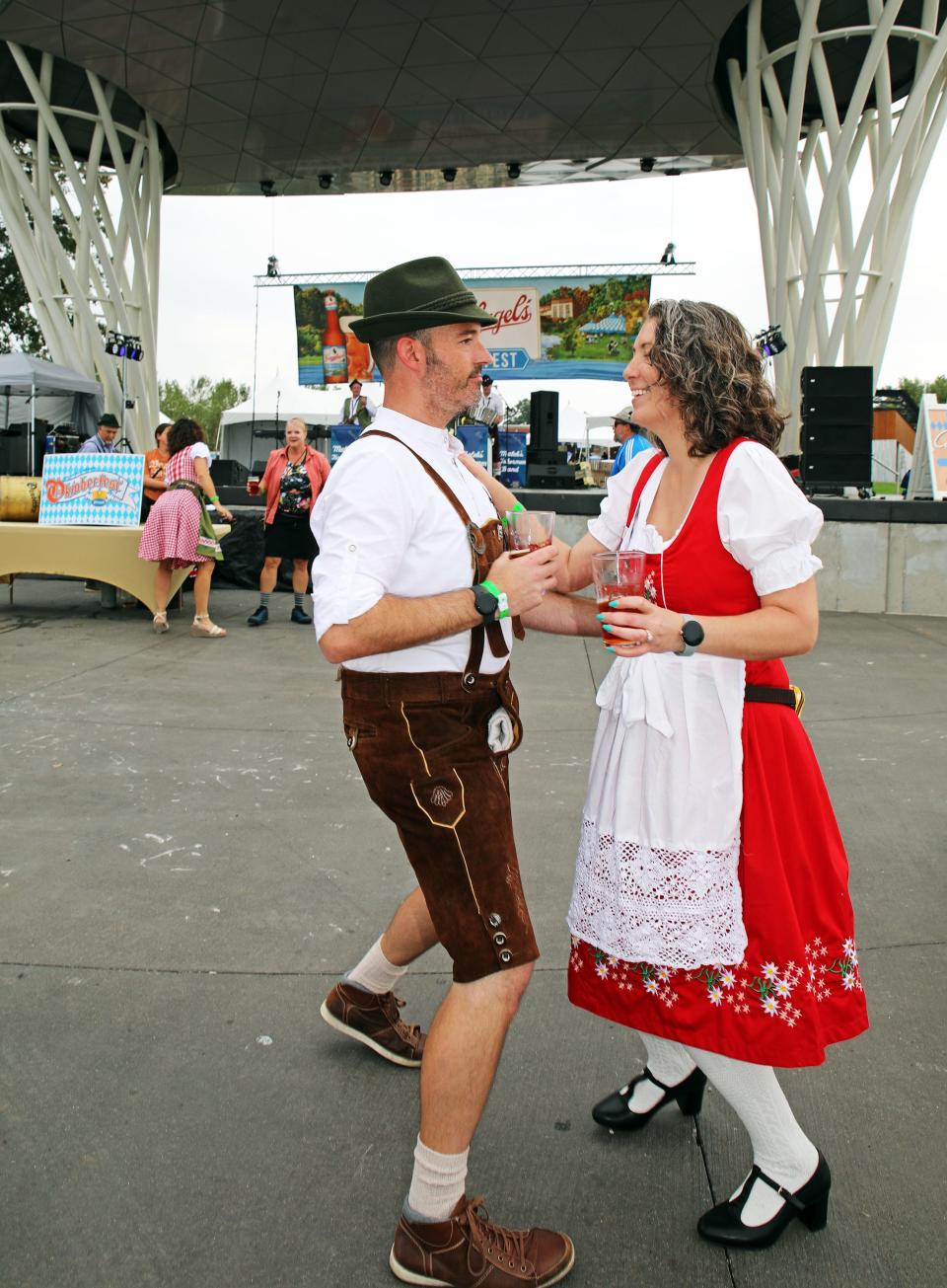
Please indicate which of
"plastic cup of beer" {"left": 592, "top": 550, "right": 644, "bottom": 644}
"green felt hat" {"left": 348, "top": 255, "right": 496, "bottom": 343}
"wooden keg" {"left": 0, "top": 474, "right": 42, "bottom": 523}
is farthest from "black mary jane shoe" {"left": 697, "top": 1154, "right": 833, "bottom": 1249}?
"wooden keg" {"left": 0, "top": 474, "right": 42, "bottom": 523}

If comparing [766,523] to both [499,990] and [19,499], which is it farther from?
[19,499]

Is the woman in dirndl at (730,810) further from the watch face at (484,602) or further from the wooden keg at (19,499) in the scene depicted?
the wooden keg at (19,499)

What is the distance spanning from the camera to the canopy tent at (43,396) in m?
16.6

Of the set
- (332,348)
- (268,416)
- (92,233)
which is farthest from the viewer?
(268,416)

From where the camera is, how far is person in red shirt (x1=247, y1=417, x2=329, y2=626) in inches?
380

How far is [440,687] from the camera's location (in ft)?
6.82

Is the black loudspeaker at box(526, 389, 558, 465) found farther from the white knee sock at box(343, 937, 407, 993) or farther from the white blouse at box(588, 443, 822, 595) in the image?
the white blouse at box(588, 443, 822, 595)

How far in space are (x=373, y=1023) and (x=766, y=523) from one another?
169 cm

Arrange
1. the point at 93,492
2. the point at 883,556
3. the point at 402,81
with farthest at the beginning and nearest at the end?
1. the point at 402,81
2. the point at 883,556
3. the point at 93,492

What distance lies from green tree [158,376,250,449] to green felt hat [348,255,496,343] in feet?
244

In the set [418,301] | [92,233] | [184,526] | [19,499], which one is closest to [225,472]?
[92,233]

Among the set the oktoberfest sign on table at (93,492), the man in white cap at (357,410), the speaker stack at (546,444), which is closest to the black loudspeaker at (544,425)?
the speaker stack at (546,444)

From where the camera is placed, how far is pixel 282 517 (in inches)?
387

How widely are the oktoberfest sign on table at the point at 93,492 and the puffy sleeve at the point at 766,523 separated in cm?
871
